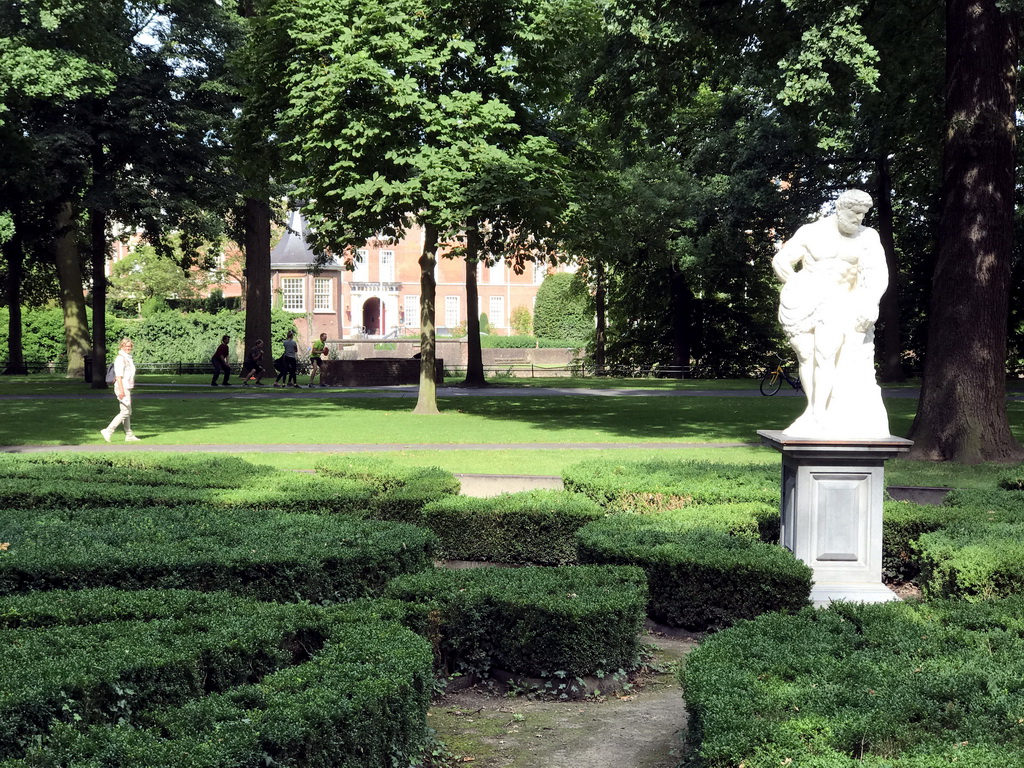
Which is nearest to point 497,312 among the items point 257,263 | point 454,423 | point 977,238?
point 257,263

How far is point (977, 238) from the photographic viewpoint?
46.0 feet

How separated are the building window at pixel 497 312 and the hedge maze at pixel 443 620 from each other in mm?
64937

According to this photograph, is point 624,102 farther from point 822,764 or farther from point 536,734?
point 822,764

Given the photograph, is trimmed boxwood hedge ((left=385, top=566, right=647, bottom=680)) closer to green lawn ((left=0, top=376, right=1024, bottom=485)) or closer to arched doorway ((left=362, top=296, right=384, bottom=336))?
green lawn ((left=0, top=376, right=1024, bottom=485))

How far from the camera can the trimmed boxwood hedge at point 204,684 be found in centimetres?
407

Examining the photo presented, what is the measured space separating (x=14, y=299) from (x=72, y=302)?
278cm

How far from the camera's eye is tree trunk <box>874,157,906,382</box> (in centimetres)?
3180

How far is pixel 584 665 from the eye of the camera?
618 cm

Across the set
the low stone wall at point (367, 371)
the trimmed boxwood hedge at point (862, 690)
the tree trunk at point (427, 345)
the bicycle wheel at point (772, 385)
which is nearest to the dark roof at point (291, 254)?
the low stone wall at point (367, 371)

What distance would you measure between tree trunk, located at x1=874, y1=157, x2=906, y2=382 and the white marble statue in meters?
25.3

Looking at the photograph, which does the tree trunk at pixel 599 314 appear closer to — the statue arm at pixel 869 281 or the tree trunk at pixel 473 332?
the tree trunk at pixel 473 332

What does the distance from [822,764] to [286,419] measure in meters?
18.2

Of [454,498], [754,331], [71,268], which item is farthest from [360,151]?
[754,331]

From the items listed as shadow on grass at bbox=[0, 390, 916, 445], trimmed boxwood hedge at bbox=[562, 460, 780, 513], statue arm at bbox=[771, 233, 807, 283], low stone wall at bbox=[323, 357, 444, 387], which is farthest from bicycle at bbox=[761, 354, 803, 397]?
statue arm at bbox=[771, 233, 807, 283]
